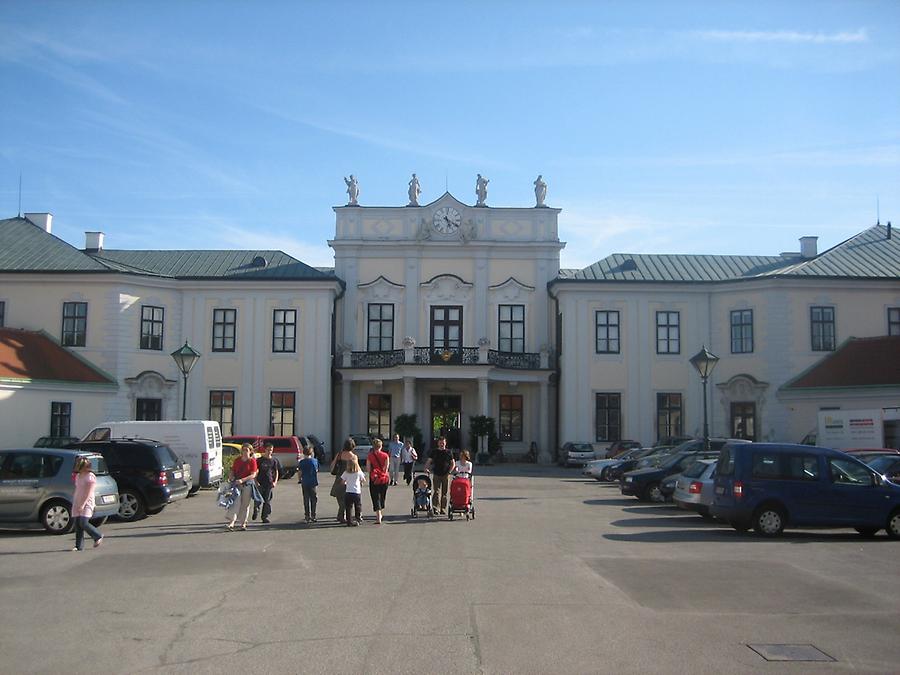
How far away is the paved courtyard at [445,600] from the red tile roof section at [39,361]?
854 inches

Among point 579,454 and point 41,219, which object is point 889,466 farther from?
point 41,219

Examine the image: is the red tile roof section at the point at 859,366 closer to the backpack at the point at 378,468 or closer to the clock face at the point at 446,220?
the clock face at the point at 446,220

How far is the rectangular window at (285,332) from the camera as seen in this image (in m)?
44.9

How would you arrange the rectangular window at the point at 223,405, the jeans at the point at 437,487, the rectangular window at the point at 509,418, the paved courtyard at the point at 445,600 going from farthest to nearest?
the rectangular window at the point at 509,418 < the rectangular window at the point at 223,405 < the jeans at the point at 437,487 < the paved courtyard at the point at 445,600

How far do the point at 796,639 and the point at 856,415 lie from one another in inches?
1022

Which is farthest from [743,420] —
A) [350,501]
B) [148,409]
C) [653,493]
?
[350,501]

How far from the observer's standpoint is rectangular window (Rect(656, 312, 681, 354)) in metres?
44.7

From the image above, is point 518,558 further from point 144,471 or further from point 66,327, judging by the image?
point 66,327

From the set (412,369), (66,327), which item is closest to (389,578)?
(412,369)

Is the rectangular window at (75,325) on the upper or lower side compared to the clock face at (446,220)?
lower

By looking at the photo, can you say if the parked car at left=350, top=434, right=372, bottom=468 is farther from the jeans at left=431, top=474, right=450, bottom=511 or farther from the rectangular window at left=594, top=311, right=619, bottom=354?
the jeans at left=431, top=474, right=450, bottom=511

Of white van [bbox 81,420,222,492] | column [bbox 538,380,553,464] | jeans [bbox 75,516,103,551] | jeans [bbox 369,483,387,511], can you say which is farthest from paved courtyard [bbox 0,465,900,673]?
column [bbox 538,380,553,464]

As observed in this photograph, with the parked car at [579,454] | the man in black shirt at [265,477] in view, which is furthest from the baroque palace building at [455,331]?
the man in black shirt at [265,477]

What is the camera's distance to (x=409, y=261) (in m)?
47.0
